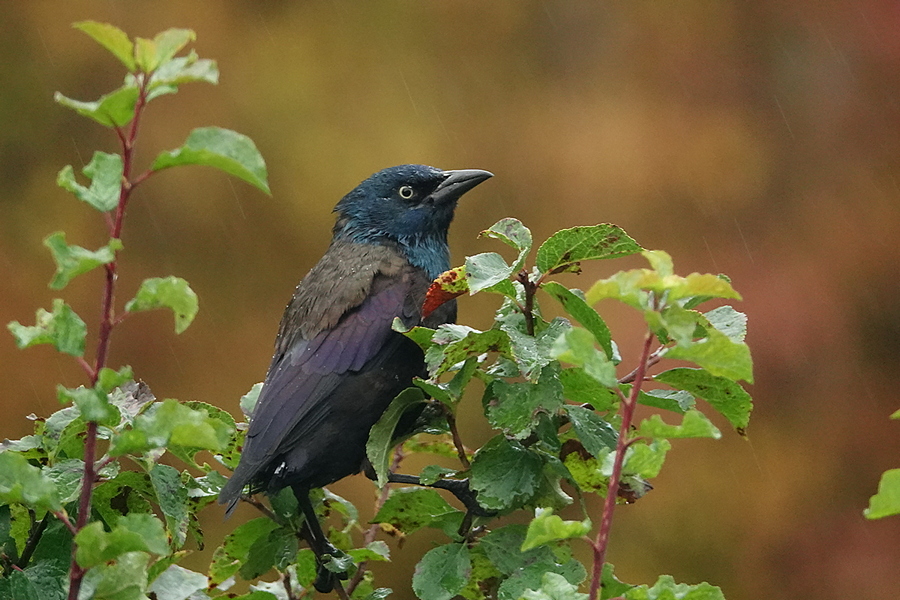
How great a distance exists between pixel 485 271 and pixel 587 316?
0.59ft

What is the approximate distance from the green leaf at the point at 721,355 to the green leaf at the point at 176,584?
2.73 ft

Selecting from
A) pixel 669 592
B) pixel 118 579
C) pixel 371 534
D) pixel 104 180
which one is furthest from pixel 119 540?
pixel 371 534

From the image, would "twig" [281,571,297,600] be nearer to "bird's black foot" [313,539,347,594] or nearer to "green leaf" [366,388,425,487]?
"bird's black foot" [313,539,347,594]

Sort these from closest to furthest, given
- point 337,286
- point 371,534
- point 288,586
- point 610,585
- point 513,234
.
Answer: point 610,585 < point 513,234 < point 288,586 < point 371,534 < point 337,286

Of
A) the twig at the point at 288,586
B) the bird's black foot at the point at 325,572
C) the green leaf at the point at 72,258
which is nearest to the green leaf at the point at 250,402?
the bird's black foot at the point at 325,572

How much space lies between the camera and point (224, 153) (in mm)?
1183

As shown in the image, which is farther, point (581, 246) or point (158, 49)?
point (581, 246)

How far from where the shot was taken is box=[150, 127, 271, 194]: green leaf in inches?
46.6

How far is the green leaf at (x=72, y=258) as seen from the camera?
116 cm

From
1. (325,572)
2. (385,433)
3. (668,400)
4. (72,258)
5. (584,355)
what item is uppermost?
(72,258)

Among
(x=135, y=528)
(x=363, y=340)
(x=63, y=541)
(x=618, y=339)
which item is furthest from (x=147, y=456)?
(x=618, y=339)

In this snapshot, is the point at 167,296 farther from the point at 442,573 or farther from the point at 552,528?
the point at 442,573

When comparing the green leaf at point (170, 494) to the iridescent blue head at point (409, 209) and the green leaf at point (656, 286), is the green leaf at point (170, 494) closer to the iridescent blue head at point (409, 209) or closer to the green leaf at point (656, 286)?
the green leaf at point (656, 286)

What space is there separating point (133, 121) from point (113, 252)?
0.55 ft
